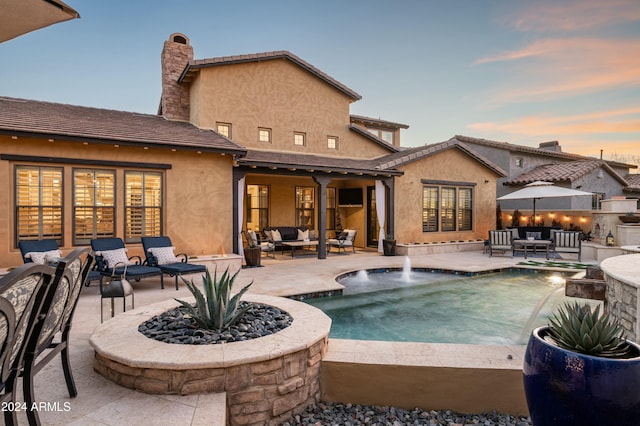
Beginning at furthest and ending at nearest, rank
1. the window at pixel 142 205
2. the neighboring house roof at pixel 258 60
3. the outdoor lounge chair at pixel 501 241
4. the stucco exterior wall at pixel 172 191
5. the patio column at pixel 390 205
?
the patio column at pixel 390 205
the outdoor lounge chair at pixel 501 241
the neighboring house roof at pixel 258 60
the window at pixel 142 205
the stucco exterior wall at pixel 172 191

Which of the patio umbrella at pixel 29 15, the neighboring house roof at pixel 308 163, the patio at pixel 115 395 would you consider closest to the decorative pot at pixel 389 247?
the neighboring house roof at pixel 308 163

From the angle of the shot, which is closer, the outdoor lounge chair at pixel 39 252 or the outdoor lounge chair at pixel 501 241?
the outdoor lounge chair at pixel 39 252

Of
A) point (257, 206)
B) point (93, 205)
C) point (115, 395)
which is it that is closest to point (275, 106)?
point (257, 206)

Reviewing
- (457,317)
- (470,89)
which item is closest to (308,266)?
(457,317)

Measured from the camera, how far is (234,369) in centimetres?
287

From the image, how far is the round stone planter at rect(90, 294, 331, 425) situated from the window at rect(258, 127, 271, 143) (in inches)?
407

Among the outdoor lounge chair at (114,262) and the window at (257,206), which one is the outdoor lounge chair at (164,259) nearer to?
the outdoor lounge chair at (114,262)

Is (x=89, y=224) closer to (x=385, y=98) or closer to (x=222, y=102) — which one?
(x=222, y=102)

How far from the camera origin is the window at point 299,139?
1358cm

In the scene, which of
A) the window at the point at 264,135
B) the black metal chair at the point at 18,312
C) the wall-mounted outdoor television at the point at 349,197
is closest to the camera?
the black metal chair at the point at 18,312

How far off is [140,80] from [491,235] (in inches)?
914

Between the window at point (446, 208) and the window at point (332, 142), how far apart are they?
408 cm

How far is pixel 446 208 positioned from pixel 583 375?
43.5 ft

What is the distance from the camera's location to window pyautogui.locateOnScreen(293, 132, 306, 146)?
13578 mm
